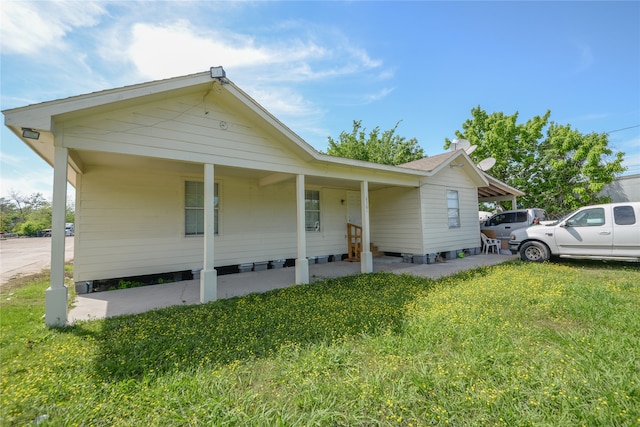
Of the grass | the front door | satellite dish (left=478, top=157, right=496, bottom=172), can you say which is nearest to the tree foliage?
satellite dish (left=478, top=157, right=496, bottom=172)

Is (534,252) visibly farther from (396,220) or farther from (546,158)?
(546,158)

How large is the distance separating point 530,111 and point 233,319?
21.8m

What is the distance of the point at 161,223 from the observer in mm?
6730

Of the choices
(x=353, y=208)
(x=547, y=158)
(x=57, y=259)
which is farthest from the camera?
(x=547, y=158)

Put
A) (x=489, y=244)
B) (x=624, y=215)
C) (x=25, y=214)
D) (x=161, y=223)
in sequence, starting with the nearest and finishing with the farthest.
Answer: (x=161, y=223), (x=624, y=215), (x=489, y=244), (x=25, y=214)

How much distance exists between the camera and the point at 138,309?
15.1 ft

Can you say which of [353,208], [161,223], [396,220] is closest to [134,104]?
[161,223]

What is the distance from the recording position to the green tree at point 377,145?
909 inches

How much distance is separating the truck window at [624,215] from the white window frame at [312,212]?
8309mm

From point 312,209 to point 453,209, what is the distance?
18.6 feet

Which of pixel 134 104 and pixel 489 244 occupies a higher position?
pixel 134 104

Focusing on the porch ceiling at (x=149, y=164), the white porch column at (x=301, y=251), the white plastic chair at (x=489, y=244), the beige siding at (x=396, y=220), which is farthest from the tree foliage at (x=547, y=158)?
the porch ceiling at (x=149, y=164)

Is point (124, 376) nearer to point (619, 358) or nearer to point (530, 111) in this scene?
point (619, 358)

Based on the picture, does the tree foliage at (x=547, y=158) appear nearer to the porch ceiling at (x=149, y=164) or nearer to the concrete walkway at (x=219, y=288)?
the concrete walkway at (x=219, y=288)
